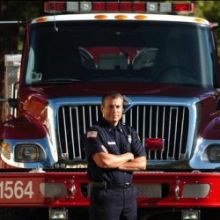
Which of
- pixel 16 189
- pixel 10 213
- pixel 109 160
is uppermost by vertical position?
pixel 109 160

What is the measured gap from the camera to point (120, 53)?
9641 millimetres

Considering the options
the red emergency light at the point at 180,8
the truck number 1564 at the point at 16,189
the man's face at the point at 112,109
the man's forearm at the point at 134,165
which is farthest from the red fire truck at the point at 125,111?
the man's face at the point at 112,109

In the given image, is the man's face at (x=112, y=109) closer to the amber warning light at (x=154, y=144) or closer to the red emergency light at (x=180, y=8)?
the amber warning light at (x=154, y=144)

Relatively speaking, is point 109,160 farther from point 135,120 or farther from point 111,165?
point 135,120

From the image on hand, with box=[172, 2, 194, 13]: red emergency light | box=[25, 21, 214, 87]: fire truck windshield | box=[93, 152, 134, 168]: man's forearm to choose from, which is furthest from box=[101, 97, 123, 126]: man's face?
box=[172, 2, 194, 13]: red emergency light

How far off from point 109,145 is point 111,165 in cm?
19

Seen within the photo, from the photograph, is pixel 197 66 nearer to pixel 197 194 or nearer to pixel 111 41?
pixel 111 41

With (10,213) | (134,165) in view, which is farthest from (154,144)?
(10,213)

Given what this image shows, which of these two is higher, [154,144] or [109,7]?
[109,7]

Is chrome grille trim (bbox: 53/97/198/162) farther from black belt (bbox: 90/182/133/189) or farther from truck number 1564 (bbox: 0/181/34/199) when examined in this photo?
black belt (bbox: 90/182/133/189)

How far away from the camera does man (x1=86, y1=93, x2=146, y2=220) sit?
730 centimetres

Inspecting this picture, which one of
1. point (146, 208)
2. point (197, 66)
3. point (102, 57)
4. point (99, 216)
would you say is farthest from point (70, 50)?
point (99, 216)

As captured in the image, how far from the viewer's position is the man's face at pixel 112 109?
735 cm

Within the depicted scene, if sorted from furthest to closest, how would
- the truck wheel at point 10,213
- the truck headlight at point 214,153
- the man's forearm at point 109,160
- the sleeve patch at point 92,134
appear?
the truck wheel at point 10,213, the truck headlight at point 214,153, the sleeve patch at point 92,134, the man's forearm at point 109,160
